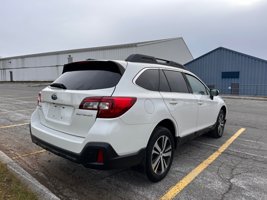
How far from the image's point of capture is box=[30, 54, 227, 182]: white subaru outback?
291 cm

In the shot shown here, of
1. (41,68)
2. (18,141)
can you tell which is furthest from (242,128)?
(41,68)

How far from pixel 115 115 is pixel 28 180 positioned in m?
1.69

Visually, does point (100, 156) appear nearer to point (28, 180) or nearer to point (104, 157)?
point (104, 157)

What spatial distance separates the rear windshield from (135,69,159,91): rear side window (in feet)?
1.13

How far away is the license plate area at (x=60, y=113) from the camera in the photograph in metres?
3.22

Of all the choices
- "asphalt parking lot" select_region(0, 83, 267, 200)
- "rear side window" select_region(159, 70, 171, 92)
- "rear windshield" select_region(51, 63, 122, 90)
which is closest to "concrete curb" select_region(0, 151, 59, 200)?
"asphalt parking lot" select_region(0, 83, 267, 200)

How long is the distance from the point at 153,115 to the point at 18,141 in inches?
146

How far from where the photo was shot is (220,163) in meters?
4.36

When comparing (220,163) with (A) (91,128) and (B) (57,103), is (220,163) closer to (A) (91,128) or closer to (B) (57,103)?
(A) (91,128)

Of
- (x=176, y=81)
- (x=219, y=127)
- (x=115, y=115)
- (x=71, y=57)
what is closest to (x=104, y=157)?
(x=115, y=115)

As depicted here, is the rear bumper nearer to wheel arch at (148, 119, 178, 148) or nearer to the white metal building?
wheel arch at (148, 119, 178, 148)

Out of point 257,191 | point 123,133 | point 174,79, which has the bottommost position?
point 257,191

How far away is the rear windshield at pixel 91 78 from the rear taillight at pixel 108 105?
234 mm

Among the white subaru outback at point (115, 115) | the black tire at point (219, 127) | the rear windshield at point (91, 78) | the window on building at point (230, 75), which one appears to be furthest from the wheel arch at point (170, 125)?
the window on building at point (230, 75)
